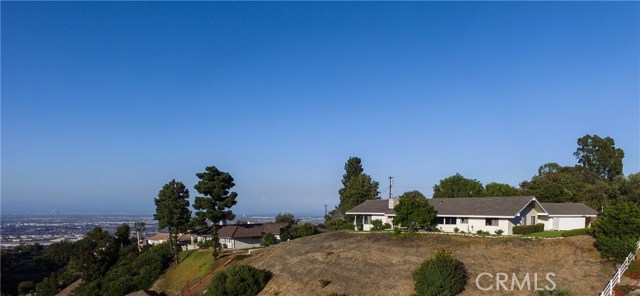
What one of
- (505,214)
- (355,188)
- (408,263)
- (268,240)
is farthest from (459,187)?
(408,263)

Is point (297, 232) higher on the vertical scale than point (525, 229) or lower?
lower

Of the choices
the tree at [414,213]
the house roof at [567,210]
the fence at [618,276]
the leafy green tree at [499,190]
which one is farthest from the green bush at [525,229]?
the leafy green tree at [499,190]

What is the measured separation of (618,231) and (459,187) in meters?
44.6

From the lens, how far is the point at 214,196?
194ft

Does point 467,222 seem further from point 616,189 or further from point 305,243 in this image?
point 616,189

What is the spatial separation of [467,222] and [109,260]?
56135mm

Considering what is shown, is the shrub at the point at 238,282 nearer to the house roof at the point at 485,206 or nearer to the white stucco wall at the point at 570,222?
the house roof at the point at 485,206

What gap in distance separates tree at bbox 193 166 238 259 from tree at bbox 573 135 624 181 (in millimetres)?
74365

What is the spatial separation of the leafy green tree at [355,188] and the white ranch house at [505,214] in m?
31.4

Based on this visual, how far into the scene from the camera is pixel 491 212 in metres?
49.1

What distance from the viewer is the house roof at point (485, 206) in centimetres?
4853

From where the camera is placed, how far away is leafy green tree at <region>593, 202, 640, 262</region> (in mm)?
32406

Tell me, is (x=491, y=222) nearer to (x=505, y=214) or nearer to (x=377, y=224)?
(x=505, y=214)

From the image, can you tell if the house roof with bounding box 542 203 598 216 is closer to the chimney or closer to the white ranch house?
the white ranch house
